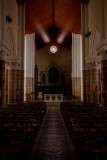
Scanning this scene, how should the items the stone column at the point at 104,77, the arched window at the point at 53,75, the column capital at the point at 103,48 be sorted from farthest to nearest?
the arched window at the point at 53,75
the stone column at the point at 104,77
the column capital at the point at 103,48

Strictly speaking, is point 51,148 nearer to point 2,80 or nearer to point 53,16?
point 2,80

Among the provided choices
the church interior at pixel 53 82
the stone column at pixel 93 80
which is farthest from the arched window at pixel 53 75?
the stone column at pixel 93 80

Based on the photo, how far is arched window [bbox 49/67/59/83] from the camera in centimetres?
3241

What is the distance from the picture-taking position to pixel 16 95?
49.6ft

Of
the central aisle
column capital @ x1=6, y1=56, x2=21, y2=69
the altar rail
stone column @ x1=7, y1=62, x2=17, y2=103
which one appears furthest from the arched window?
the central aisle

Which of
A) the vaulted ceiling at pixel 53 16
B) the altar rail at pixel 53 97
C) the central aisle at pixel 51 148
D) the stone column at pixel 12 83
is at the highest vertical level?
the vaulted ceiling at pixel 53 16

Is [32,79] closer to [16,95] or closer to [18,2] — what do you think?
[16,95]

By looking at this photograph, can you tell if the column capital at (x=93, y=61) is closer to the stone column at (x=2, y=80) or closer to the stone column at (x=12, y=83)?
the stone column at (x=12, y=83)

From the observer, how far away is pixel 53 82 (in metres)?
32.5

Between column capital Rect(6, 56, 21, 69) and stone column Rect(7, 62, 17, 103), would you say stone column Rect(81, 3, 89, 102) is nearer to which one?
column capital Rect(6, 56, 21, 69)

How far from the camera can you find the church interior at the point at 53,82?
13.4ft

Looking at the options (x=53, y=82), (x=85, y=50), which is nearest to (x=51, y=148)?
(x=85, y=50)

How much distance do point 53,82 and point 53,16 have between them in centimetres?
1311

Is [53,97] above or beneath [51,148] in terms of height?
above
